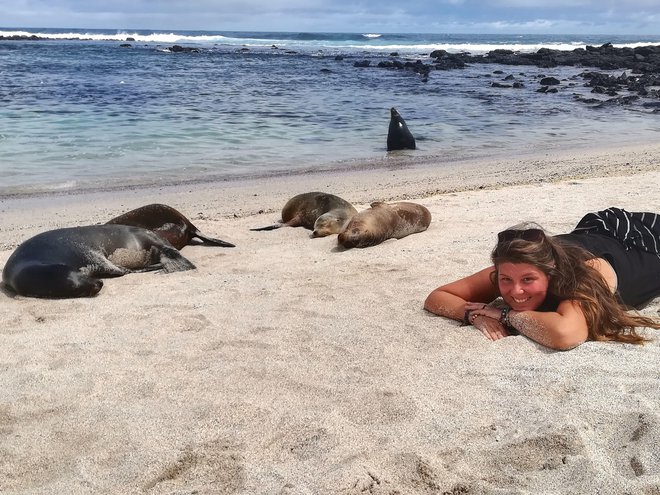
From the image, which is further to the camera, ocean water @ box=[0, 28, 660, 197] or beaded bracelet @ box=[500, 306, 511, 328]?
ocean water @ box=[0, 28, 660, 197]

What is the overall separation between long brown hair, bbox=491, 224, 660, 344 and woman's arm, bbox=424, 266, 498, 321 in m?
0.40

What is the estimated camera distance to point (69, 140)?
13.6 m

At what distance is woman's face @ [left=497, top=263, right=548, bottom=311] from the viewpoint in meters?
3.89

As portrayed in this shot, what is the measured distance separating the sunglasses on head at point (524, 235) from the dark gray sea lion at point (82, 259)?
10.3 ft

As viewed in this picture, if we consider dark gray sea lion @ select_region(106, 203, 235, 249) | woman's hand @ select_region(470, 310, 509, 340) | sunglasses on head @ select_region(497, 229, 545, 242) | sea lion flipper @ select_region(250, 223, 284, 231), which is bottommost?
sea lion flipper @ select_region(250, 223, 284, 231)

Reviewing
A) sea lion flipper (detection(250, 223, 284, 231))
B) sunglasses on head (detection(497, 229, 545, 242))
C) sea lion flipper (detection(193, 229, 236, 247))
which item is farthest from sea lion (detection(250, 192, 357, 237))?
sunglasses on head (detection(497, 229, 545, 242))

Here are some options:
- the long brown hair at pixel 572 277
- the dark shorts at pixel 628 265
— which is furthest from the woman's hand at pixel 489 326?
the dark shorts at pixel 628 265

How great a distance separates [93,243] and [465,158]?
8669 mm

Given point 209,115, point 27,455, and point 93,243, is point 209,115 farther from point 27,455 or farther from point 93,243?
point 27,455

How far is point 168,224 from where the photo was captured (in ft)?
23.2

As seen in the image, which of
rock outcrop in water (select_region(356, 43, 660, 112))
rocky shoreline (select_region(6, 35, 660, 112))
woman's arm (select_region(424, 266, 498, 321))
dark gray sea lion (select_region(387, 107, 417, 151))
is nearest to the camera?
woman's arm (select_region(424, 266, 498, 321))

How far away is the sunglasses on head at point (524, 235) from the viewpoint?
3.89 metres

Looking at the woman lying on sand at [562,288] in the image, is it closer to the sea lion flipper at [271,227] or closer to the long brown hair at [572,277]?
the long brown hair at [572,277]

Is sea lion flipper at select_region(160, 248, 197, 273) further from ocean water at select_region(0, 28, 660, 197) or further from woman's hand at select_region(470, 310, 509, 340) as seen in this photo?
ocean water at select_region(0, 28, 660, 197)
